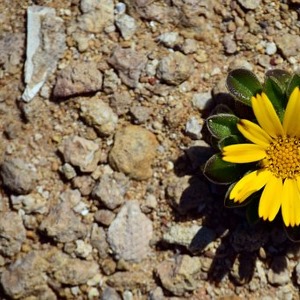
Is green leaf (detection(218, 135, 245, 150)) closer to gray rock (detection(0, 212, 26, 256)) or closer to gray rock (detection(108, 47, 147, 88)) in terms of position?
gray rock (detection(108, 47, 147, 88))

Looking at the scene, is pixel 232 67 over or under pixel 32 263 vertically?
over

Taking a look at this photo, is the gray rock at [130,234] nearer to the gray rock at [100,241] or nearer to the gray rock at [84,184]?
the gray rock at [100,241]

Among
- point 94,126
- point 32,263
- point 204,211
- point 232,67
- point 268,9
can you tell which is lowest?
point 32,263

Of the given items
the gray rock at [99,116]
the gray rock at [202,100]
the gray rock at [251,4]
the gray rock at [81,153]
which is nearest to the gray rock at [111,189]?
the gray rock at [81,153]

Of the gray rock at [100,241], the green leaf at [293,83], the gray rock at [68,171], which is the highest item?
the green leaf at [293,83]

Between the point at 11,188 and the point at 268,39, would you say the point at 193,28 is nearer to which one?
the point at 268,39

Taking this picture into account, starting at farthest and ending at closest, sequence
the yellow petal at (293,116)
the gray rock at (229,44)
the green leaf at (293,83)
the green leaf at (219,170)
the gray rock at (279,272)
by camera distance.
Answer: the gray rock at (229,44) < the gray rock at (279,272) < the green leaf at (219,170) < the green leaf at (293,83) < the yellow petal at (293,116)

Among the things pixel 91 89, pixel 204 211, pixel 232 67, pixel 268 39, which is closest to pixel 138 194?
pixel 204 211
